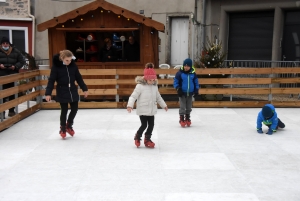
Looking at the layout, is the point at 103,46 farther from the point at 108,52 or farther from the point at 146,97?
the point at 146,97

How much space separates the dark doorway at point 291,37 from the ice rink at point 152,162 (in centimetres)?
623

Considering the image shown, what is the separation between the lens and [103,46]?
12.3 m

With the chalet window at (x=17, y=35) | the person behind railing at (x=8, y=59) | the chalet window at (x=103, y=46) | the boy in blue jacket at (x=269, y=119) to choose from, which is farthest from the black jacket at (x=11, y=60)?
the chalet window at (x=17, y=35)

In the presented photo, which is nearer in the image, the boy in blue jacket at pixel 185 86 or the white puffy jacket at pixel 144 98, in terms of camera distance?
the white puffy jacket at pixel 144 98

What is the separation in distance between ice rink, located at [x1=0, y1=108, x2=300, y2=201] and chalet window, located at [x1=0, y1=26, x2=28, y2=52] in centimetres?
964

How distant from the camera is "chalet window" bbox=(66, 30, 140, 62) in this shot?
39.8 ft

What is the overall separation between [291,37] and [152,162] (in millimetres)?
10394

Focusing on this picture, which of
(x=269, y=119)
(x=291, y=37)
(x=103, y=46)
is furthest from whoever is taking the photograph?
(x=291, y=37)

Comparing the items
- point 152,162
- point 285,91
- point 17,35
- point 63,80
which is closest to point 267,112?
point 152,162

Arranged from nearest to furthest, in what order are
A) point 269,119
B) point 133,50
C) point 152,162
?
point 152,162 < point 269,119 < point 133,50

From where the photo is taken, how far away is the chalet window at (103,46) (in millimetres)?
12125

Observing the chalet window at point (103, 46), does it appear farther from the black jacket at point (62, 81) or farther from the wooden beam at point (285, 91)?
the black jacket at point (62, 81)

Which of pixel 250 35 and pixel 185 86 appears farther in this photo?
pixel 250 35

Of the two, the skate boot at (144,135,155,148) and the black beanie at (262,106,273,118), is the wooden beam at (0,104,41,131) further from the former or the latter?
the black beanie at (262,106,273,118)
